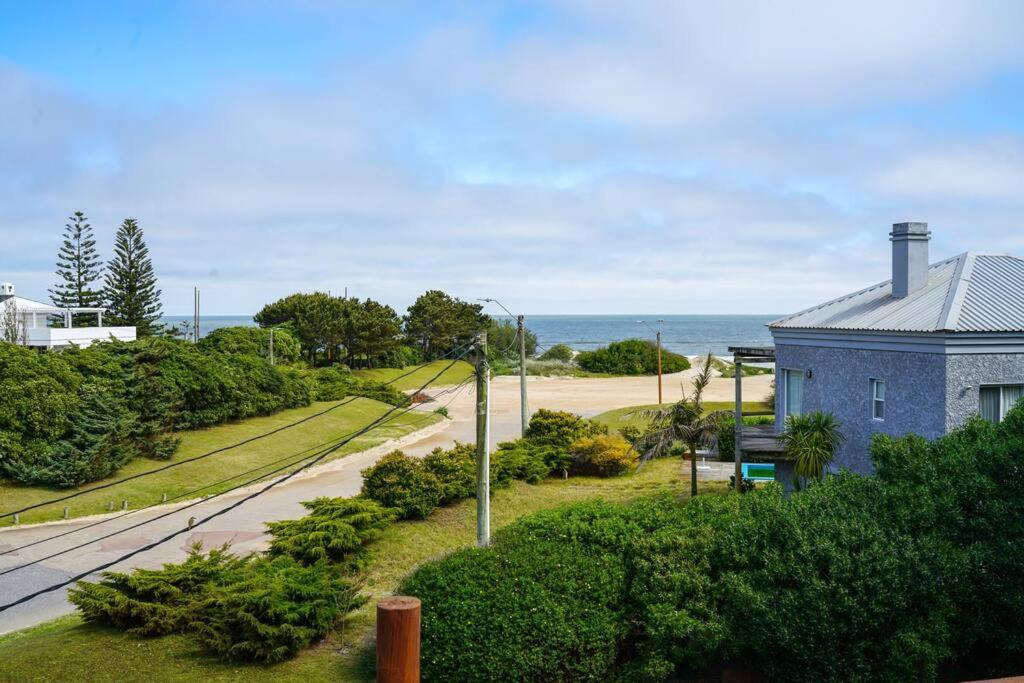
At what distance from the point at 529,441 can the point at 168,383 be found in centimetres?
1454

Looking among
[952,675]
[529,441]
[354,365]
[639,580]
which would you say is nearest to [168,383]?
[529,441]

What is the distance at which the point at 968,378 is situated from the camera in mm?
16344

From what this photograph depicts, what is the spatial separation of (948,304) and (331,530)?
13.9 m

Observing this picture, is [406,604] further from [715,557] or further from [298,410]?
[298,410]

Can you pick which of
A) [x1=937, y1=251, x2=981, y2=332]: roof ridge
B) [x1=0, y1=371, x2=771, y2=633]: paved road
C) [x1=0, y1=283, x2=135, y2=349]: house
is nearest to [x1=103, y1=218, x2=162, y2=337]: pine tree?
[x1=0, y1=283, x2=135, y2=349]: house

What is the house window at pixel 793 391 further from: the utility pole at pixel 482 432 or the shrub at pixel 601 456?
the utility pole at pixel 482 432

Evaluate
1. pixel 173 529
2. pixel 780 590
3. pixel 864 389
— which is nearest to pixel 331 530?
pixel 173 529

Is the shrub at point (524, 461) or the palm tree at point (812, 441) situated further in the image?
the shrub at point (524, 461)

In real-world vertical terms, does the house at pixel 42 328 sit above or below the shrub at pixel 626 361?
above

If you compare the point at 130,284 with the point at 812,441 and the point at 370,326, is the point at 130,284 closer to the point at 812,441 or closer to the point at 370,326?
the point at 370,326

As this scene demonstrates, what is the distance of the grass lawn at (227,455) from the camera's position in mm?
24609

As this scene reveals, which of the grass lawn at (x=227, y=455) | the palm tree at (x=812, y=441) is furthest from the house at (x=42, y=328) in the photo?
the palm tree at (x=812, y=441)

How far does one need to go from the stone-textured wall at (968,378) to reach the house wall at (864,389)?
0.47ft

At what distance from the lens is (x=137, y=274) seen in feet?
194
